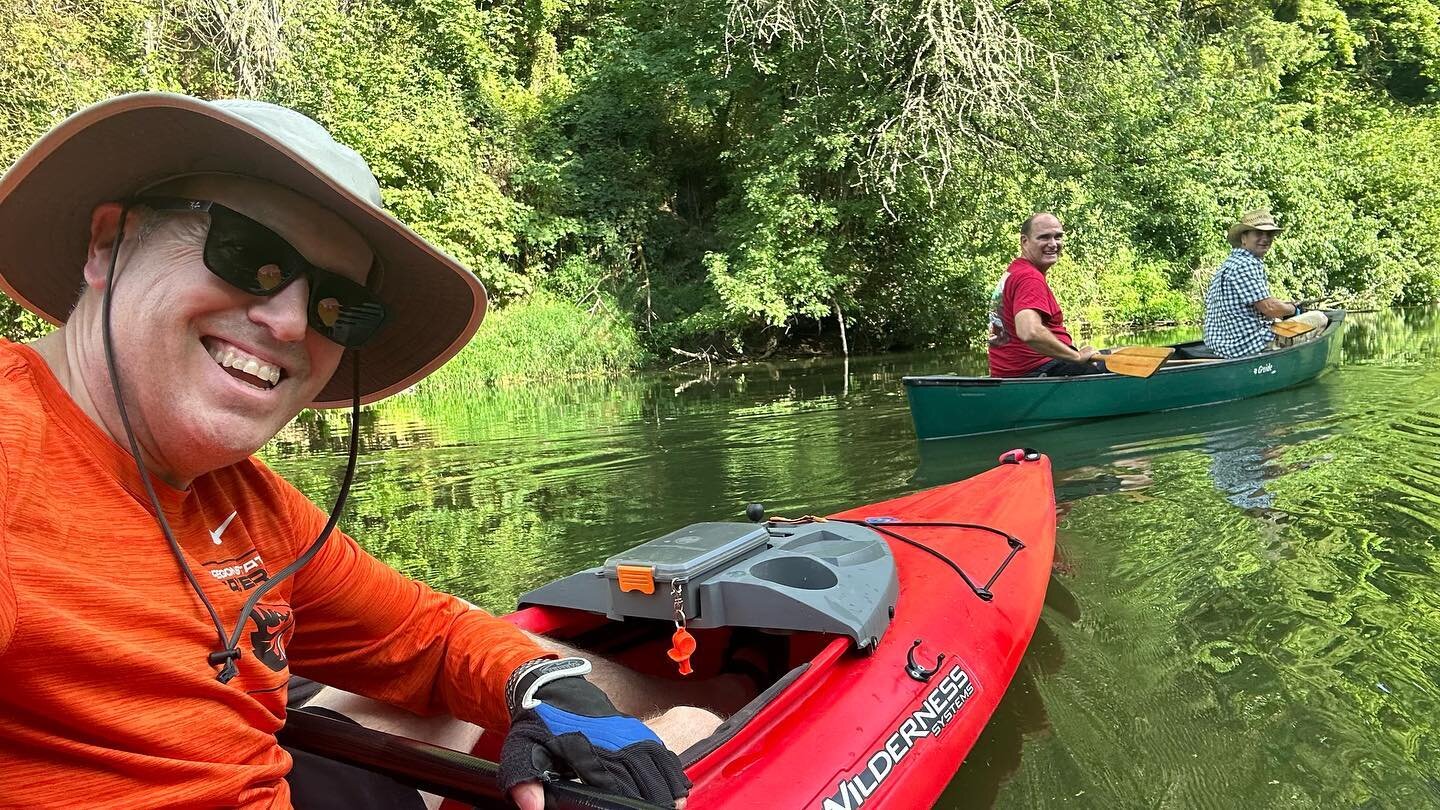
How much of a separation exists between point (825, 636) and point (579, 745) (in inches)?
50.0

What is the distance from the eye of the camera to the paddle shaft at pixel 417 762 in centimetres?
146

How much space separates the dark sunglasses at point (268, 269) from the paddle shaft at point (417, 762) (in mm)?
738

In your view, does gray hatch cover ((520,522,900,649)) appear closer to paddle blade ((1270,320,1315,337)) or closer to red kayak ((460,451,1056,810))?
red kayak ((460,451,1056,810))

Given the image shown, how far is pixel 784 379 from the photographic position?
12422 mm

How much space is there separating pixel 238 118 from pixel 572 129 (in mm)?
18539

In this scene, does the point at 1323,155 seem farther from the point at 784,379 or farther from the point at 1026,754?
the point at 1026,754

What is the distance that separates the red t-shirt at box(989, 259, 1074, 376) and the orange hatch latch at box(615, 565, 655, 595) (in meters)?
4.49

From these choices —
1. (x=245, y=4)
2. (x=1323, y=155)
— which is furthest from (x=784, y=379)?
(x=1323, y=155)

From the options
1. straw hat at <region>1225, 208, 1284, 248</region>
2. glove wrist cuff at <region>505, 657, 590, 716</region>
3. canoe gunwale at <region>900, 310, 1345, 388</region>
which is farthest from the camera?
straw hat at <region>1225, 208, 1284, 248</region>

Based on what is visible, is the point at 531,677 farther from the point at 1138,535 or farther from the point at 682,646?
the point at 1138,535

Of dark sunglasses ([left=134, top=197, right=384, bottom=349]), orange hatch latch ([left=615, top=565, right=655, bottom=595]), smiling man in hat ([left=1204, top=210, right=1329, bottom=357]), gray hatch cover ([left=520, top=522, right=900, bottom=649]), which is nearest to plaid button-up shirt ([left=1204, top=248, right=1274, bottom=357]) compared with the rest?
smiling man in hat ([left=1204, top=210, right=1329, bottom=357])

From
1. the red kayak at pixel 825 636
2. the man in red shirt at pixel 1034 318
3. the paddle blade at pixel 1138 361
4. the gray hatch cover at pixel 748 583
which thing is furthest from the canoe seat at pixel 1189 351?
the gray hatch cover at pixel 748 583

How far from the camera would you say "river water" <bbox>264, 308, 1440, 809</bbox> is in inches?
95.3

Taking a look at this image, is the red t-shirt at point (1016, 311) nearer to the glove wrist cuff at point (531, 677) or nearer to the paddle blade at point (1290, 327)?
the paddle blade at point (1290, 327)
